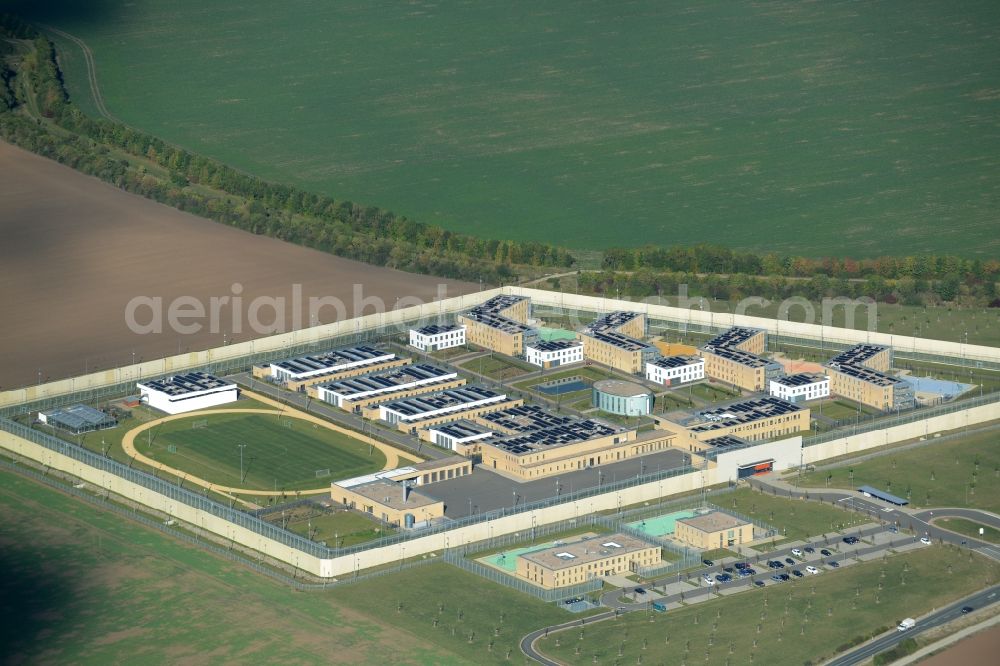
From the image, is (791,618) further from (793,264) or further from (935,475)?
(793,264)

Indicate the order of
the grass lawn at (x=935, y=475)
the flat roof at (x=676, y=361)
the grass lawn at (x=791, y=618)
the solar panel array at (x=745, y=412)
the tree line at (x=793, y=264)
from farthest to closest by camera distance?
the tree line at (x=793, y=264)
the flat roof at (x=676, y=361)
the solar panel array at (x=745, y=412)
the grass lawn at (x=935, y=475)
the grass lawn at (x=791, y=618)

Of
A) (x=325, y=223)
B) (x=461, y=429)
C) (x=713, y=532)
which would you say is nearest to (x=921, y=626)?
(x=713, y=532)

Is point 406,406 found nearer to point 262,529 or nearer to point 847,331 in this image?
point 262,529

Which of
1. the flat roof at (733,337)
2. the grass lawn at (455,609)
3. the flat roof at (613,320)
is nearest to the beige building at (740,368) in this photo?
the flat roof at (733,337)

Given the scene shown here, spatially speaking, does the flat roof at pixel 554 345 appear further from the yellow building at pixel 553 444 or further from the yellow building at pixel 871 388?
the yellow building at pixel 871 388

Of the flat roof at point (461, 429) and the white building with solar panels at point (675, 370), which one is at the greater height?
the white building with solar panels at point (675, 370)

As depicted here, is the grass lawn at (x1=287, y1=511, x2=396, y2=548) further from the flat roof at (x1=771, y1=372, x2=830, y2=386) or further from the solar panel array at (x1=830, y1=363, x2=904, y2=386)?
the solar panel array at (x1=830, y1=363, x2=904, y2=386)
